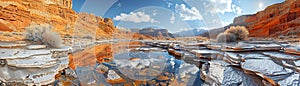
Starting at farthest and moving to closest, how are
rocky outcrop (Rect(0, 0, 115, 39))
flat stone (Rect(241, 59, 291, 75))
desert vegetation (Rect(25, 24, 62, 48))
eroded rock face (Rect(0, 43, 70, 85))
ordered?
rocky outcrop (Rect(0, 0, 115, 39)) < desert vegetation (Rect(25, 24, 62, 48)) < eroded rock face (Rect(0, 43, 70, 85)) < flat stone (Rect(241, 59, 291, 75))

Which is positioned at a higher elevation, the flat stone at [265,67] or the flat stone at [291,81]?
the flat stone at [265,67]

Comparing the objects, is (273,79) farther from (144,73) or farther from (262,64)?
(144,73)

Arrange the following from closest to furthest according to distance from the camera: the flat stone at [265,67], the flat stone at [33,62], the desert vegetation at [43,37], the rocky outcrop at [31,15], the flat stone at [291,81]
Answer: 1. the flat stone at [291,81]
2. the flat stone at [265,67]
3. the flat stone at [33,62]
4. the desert vegetation at [43,37]
5. the rocky outcrop at [31,15]

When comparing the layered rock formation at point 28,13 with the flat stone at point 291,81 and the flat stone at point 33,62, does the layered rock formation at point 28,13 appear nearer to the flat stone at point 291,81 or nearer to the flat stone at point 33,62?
the flat stone at point 33,62

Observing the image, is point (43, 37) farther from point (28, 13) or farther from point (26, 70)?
point (28, 13)

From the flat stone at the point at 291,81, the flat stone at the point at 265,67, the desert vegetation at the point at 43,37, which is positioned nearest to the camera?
the flat stone at the point at 291,81

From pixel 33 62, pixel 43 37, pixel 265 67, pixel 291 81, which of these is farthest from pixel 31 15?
pixel 291 81

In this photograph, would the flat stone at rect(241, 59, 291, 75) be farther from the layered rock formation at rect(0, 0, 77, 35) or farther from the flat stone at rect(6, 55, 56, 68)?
the layered rock formation at rect(0, 0, 77, 35)

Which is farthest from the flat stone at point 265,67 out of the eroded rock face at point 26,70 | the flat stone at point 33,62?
the flat stone at point 33,62

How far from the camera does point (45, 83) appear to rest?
2025mm

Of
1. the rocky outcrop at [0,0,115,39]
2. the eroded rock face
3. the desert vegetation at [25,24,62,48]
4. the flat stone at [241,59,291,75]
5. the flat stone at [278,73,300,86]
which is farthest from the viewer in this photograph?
the rocky outcrop at [0,0,115,39]

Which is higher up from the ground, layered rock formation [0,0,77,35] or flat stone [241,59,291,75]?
layered rock formation [0,0,77,35]

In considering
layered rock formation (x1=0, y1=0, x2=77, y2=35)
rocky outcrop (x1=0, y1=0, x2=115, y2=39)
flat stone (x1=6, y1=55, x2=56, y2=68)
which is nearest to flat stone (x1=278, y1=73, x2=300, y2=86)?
Result: flat stone (x1=6, y1=55, x2=56, y2=68)

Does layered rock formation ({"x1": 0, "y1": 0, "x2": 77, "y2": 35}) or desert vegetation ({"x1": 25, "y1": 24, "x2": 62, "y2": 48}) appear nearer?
desert vegetation ({"x1": 25, "y1": 24, "x2": 62, "y2": 48})
